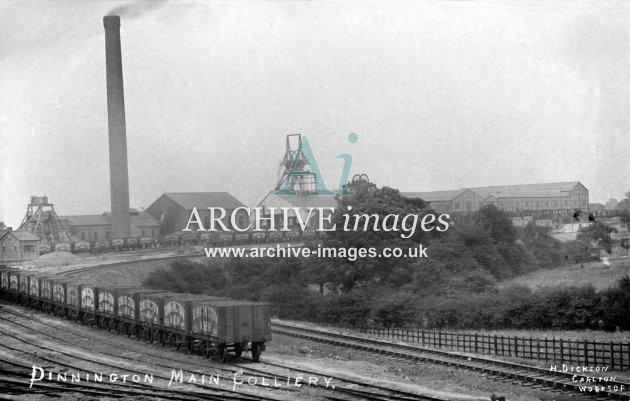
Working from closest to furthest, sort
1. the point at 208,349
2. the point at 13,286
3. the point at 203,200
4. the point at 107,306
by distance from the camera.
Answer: the point at 208,349
the point at 107,306
the point at 13,286
the point at 203,200

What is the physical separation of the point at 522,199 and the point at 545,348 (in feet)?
111

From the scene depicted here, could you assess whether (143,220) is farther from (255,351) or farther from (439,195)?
(255,351)

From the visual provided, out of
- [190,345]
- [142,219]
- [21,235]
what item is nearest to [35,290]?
[190,345]

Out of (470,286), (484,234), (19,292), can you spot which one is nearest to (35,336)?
(19,292)

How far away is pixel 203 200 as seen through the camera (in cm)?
7356

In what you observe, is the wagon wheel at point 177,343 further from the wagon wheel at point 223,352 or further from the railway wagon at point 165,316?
the wagon wheel at point 223,352

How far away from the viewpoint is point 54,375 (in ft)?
73.0

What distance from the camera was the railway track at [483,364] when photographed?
20.2m

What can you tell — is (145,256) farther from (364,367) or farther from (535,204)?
(364,367)

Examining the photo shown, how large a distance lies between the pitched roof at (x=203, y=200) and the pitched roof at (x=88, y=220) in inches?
591

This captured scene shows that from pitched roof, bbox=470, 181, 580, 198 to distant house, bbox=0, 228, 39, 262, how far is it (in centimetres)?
4019

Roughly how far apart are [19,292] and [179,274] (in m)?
11.0

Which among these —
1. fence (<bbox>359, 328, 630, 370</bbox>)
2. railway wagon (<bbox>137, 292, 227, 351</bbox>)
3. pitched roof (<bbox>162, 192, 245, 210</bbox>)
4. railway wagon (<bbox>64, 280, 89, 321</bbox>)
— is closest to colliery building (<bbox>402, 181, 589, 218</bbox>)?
pitched roof (<bbox>162, 192, 245, 210</bbox>)

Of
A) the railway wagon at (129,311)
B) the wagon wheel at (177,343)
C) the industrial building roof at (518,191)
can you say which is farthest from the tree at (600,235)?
the wagon wheel at (177,343)
